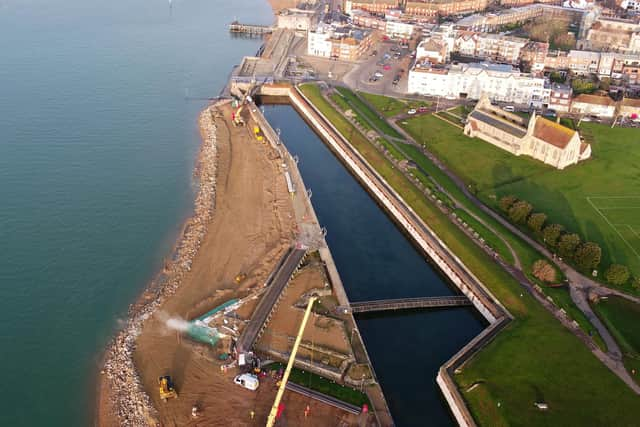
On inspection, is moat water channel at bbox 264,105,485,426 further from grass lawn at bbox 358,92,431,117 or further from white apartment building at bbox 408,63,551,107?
white apartment building at bbox 408,63,551,107

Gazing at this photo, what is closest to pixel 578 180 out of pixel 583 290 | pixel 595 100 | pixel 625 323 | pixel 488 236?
pixel 488 236

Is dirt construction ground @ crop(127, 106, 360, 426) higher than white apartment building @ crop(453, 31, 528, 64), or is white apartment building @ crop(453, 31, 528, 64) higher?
white apartment building @ crop(453, 31, 528, 64)

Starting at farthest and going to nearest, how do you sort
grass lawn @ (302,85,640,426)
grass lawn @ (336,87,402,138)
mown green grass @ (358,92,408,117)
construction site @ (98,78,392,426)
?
1. mown green grass @ (358,92,408,117)
2. grass lawn @ (336,87,402,138)
3. construction site @ (98,78,392,426)
4. grass lawn @ (302,85,640,426)

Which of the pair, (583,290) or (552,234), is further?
(552,234)

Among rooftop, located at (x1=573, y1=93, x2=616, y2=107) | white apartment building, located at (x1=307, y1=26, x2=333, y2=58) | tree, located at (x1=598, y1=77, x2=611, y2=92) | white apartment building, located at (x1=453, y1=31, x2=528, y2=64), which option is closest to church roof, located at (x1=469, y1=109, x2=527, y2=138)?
rooftop, located at (x1=573, y1=93, x2=616, y2=107)

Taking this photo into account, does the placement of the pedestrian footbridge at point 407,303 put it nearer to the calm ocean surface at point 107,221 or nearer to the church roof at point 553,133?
the calm ocean surface at point 107,221

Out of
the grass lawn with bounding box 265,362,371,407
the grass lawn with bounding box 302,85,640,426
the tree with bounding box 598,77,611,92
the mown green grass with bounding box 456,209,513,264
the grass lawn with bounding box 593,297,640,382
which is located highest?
the tree with bounding box 598,77,611,92

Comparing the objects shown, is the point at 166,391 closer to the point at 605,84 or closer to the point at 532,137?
the point at 532,137
